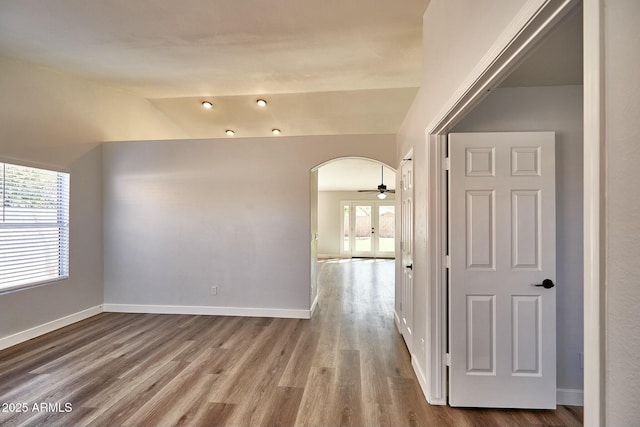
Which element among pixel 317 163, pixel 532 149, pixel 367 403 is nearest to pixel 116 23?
pixel 317 163

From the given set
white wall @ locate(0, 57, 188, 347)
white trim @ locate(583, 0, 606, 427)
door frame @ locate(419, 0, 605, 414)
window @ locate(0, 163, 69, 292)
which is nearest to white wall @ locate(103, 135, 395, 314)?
white wall @ locate(0, 57, 188, 347)

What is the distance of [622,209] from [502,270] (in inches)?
64.7

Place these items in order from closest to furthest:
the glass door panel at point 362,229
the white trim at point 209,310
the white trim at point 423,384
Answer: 1. the white trim at point 423,384
2. the white trim at point 209,310
3. the glass door panel at point 362,229

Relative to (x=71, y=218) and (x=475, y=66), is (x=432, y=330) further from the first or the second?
(x=71, y=218)

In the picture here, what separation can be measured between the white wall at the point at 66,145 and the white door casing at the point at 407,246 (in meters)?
4.32

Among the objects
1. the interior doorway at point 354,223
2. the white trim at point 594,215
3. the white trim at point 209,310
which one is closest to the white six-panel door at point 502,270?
the white trim at point 594,215

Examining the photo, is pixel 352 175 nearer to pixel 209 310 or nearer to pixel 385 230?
pixel 385 230

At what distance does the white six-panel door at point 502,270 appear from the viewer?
6.71 ft

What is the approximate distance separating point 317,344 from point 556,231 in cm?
250

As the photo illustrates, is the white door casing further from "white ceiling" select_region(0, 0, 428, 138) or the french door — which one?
the french door

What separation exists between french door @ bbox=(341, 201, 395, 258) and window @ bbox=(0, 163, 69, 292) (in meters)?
7.91

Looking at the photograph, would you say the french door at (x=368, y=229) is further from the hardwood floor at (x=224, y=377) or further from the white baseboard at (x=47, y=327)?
the white baseboard at (x=47, y=327)

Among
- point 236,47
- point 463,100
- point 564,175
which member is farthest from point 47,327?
point 564,175

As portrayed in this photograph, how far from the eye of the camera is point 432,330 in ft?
6.91
